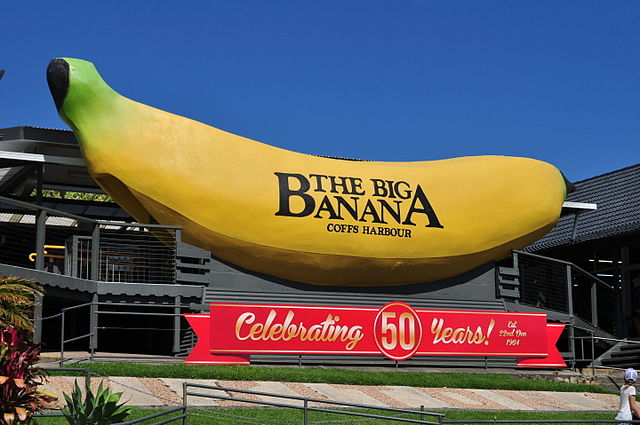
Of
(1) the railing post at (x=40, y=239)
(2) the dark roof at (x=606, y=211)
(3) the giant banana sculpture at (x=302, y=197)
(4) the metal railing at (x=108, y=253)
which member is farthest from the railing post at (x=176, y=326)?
(2) the dark roof at (x=606, y=211)

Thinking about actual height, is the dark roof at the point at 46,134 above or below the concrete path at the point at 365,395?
above

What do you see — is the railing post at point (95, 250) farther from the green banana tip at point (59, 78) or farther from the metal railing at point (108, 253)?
the green banana tip at point (59, 78)

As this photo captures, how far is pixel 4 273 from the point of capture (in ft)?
59.5

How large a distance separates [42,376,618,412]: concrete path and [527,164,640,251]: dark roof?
1062cm

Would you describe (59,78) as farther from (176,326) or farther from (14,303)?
(14,303)

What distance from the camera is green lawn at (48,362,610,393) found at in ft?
56.1

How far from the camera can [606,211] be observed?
30.4 metres

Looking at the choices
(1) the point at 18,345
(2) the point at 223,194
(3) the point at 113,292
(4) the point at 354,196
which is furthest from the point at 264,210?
(1) the point at 18,345

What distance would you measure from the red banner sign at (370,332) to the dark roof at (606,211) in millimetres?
7593

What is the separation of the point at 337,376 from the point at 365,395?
1.45 metres

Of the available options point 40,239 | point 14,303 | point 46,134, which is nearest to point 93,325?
point 40,239

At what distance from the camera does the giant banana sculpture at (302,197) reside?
20.1 metres

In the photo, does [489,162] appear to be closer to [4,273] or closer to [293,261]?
[293,261]

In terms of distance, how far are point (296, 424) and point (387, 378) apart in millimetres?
5654
